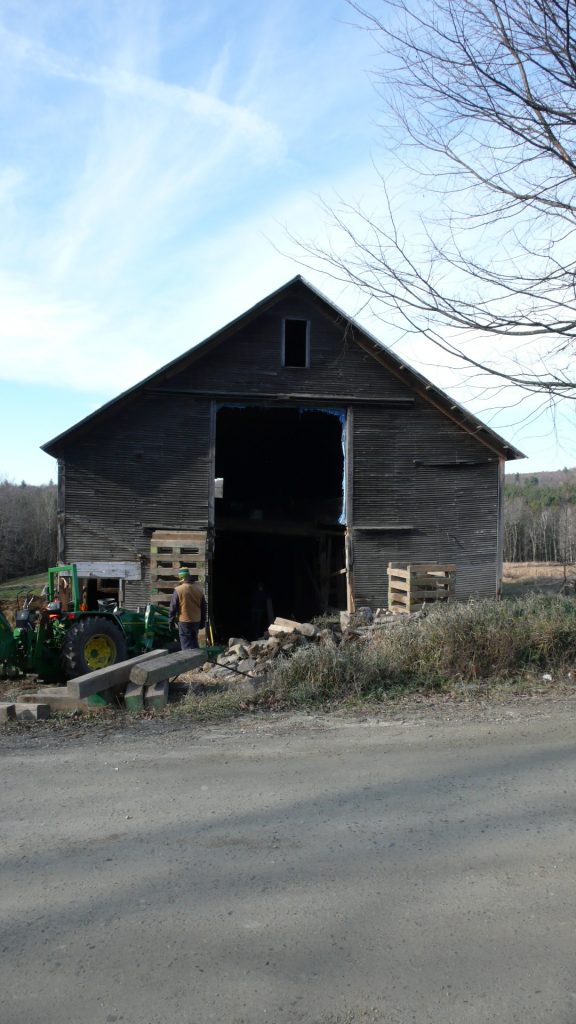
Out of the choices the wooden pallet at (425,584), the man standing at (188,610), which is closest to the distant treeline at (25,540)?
the wooden pallet at (425,584)

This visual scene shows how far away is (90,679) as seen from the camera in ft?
25.6

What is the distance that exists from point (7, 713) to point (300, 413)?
40.3 ft

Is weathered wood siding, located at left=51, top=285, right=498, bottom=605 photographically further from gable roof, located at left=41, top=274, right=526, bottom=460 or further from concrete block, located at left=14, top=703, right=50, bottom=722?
concrete block, located at left=14, top=703, right=50, bottom=722

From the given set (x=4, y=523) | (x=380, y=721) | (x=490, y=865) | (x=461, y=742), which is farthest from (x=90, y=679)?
(x=4, y=523)

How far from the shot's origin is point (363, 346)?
18297 mm

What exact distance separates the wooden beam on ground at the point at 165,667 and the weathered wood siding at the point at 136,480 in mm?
8815

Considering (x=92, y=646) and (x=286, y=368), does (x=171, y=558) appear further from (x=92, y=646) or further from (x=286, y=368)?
(x=92, y=646)

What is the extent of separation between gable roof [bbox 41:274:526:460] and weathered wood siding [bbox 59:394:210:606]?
349mm

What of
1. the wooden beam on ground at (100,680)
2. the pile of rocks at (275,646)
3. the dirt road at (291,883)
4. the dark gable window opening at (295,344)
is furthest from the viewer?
the dark gable window opening at (295,344)

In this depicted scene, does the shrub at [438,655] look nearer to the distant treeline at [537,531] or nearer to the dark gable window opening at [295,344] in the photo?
the dark gable window opening at [295,344]

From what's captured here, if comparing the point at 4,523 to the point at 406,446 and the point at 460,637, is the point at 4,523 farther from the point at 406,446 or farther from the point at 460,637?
the point at 460,637

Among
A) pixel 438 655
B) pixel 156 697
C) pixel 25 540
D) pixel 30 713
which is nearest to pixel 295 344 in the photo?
pixel 438 655

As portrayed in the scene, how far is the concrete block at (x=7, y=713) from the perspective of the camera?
7.53 meters

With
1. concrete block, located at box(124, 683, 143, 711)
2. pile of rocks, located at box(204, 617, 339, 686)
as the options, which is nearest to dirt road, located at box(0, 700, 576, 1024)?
concrete block, located at box(124, 683, 143, 711)
